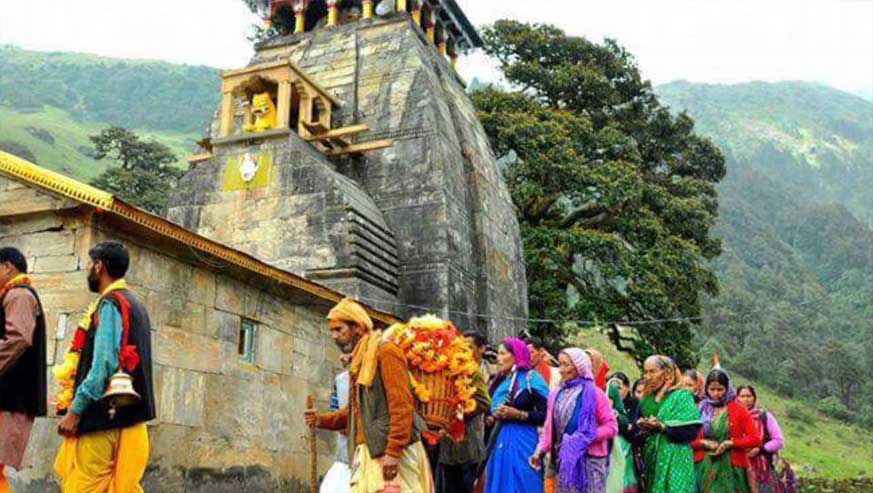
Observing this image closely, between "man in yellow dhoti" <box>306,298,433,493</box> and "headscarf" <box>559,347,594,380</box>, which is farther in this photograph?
"headscarf" <box>559,347,594,380</box>

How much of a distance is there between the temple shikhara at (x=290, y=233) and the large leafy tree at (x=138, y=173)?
1305 cm

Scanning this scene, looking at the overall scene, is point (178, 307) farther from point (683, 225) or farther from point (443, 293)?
point (683, 225)

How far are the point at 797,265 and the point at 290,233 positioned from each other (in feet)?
214

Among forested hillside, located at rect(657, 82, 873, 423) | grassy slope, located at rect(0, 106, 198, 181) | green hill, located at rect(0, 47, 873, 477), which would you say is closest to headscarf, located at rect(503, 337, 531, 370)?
forested hillside, located at rect(657, 82, 873, 423)

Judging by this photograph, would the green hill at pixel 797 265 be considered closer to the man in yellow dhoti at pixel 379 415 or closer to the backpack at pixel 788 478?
the backpack at pixel 788 478

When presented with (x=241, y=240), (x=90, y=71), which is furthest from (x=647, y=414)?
(x=90, y=71)

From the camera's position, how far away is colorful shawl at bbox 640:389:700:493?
19.7 feet

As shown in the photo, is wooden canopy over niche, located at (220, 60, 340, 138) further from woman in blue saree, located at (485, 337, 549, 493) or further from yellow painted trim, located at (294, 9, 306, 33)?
woman in blue saree, located at (485, 337, 549, 493)

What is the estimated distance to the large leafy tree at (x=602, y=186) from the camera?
18.8 meters

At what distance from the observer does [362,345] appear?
4.38m

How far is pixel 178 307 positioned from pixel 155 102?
8868 cm

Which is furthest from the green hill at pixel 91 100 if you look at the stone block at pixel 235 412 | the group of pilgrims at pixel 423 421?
the group of pilgrims at pixel 423 421

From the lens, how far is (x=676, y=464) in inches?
237

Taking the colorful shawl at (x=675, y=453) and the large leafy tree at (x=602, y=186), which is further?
the large leafy tree at (x=602, y=186)
